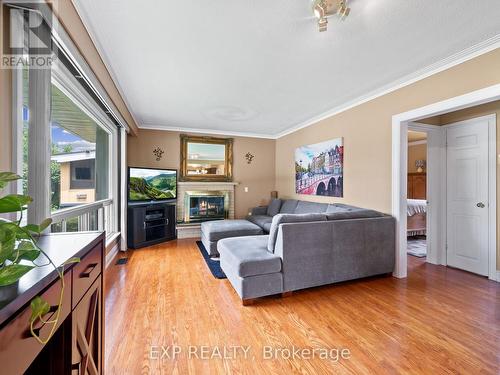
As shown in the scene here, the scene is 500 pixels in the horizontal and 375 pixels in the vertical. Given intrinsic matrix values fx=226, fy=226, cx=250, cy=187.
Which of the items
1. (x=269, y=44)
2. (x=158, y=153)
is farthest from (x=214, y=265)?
(x=158, y=153)

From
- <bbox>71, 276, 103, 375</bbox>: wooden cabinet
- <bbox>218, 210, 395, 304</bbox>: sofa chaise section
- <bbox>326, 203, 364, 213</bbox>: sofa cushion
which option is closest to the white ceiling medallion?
<bbox>326, 203, 364, 213</bbox>: sofa cushion

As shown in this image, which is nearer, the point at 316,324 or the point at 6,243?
the point at 6,243

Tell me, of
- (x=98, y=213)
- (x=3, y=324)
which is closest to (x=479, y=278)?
(x=3, y=324)

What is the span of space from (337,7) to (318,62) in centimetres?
80

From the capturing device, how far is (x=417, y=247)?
14.1 ft

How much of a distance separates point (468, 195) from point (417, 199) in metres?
4.15

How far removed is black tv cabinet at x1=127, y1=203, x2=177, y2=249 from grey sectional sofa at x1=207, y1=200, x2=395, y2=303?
2091 millimetres

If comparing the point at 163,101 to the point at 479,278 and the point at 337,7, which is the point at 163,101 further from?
the point at 479,278

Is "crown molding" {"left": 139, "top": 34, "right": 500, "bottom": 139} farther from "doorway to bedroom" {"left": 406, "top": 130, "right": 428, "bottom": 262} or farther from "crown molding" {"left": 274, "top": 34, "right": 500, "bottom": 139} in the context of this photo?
"doorway to bedroom" {"left": 406, "top": 130, "right": 428, "bottom": 262}

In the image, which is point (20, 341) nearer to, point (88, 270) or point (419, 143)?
point (88, 270)

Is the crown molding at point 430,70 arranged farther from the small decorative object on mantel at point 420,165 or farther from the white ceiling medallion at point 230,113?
the small decorative object on mantel at point 420,165

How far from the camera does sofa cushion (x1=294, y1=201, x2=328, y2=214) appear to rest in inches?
156

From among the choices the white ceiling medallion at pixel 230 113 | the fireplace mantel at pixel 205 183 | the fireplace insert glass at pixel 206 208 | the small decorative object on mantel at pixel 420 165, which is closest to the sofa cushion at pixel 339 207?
the white ceiling medallion at pixel 230 113

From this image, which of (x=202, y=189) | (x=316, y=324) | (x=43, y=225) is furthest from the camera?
(x=202, y=189)
